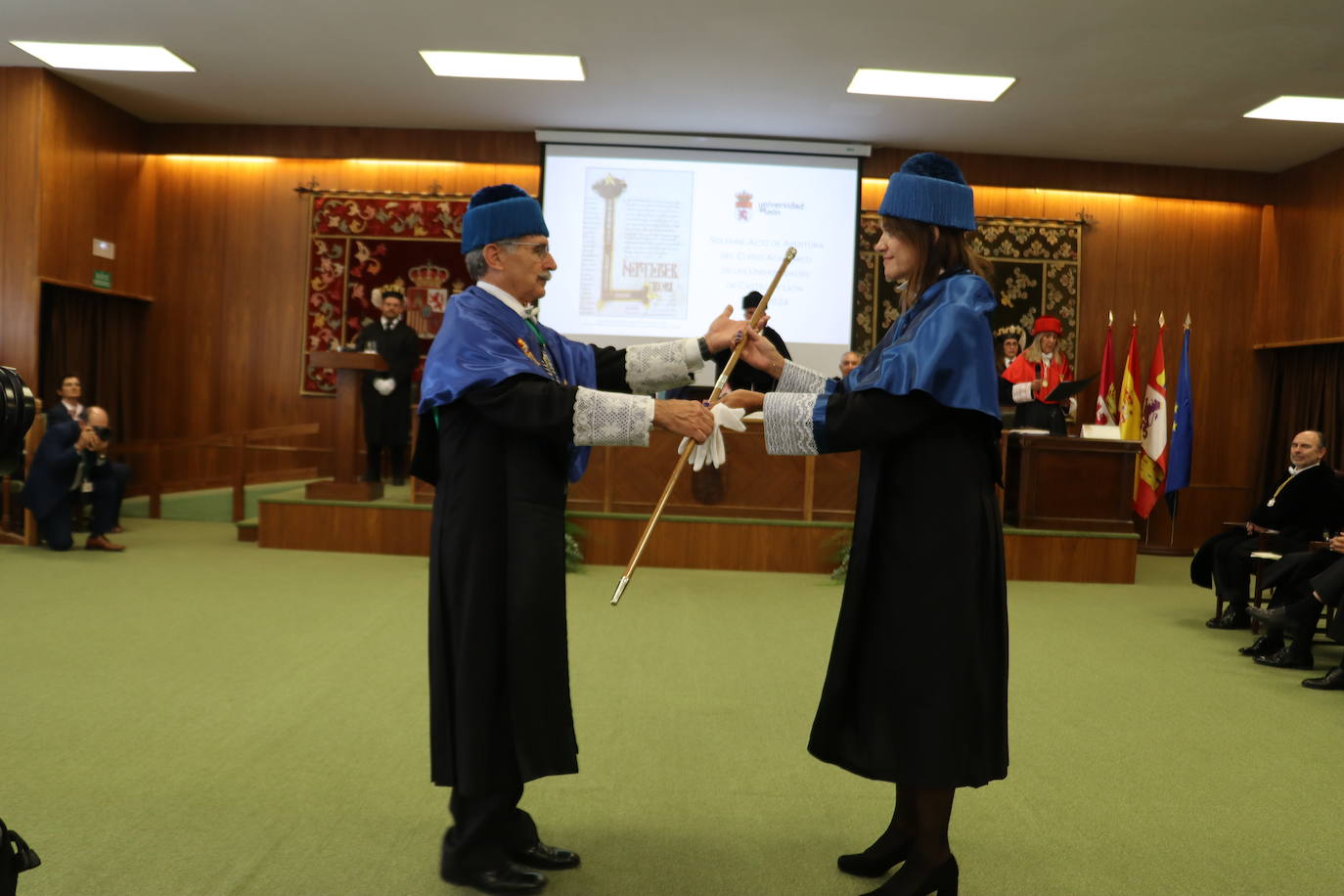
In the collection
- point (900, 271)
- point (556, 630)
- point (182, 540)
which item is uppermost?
point (900, 271)

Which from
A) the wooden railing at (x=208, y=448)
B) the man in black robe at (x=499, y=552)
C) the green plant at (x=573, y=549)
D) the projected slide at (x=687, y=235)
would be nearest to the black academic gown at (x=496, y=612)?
the man in black robe at (x=499, y=552)

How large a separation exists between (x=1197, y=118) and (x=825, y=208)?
9.81 feet

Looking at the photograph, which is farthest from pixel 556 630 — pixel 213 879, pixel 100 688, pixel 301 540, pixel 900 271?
pixel 301 540

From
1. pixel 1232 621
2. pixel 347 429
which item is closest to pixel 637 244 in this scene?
pixel 347 429

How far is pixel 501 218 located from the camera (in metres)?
2.40

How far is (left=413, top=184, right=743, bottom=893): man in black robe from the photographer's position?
224cm

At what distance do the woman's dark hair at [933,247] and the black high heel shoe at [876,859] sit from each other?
1.24 m

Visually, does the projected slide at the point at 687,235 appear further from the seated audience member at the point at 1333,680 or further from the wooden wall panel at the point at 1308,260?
the seated audience member at the point at 1333,680

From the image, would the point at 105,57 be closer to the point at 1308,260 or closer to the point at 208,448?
the point at 208,448

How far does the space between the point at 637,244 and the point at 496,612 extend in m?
7.55

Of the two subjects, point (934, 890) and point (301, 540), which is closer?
point (934, 890)

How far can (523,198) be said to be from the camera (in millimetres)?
2426

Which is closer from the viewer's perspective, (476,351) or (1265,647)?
(476,351)

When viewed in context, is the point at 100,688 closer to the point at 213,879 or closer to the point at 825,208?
the point at 213,879
